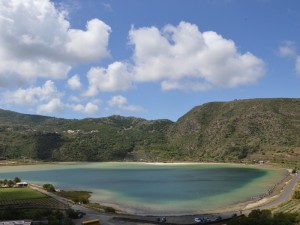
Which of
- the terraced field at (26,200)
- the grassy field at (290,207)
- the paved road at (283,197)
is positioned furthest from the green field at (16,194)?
the grassy field at (290,207)

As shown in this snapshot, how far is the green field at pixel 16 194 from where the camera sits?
84.1 m

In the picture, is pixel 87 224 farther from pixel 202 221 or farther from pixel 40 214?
pixel 202 221

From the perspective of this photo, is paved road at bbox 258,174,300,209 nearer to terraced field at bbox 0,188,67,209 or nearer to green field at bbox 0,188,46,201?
terraced field at bbox 0,188,67,209

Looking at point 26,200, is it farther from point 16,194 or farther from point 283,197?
point 283,197

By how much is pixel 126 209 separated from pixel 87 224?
23.2 m

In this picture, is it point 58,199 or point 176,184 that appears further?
point 176,184

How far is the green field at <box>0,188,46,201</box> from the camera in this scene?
8412 cm

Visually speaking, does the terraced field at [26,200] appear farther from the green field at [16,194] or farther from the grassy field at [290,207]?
the grassy field at [290,207]

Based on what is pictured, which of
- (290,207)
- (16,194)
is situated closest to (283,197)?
(290,207)

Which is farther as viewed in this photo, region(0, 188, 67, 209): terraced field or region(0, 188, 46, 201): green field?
region(0, 188, 46, 201): green field

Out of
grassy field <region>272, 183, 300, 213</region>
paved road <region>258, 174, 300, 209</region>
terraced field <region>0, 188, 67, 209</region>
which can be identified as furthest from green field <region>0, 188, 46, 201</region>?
grassy field <region>272, 183, 300, 213</region>

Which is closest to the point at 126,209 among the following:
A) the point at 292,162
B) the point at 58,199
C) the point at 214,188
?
the point at 58,199

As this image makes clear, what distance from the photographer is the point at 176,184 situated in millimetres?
117062

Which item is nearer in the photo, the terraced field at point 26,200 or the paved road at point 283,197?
the terraced field at point 26,200
